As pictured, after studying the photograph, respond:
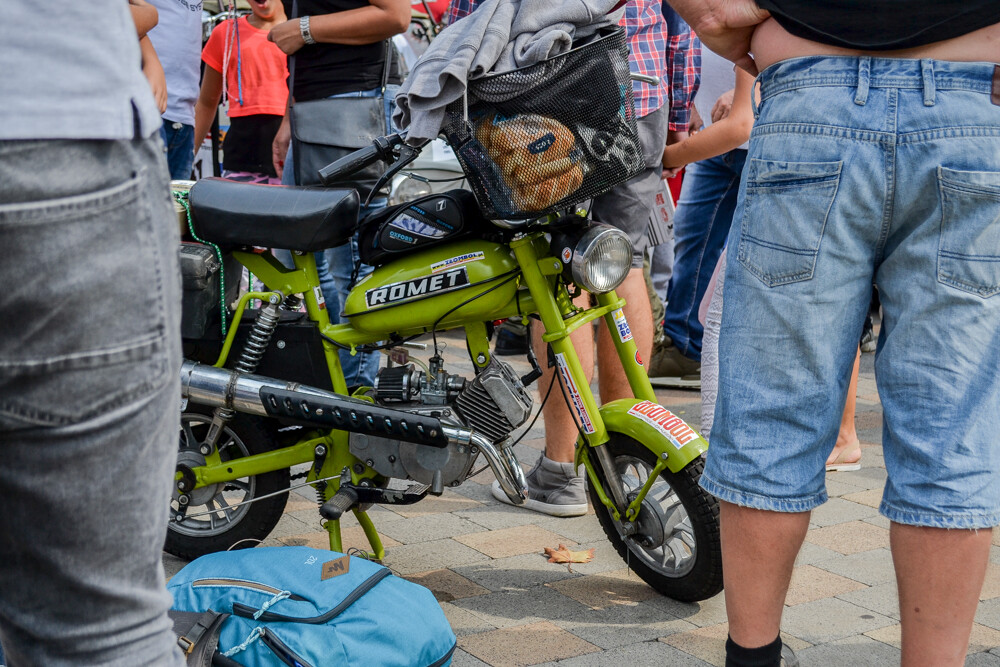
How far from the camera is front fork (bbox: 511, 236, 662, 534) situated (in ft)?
8.77

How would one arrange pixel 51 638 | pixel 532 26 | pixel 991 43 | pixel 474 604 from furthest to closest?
pixel 474 604 < pixel 532 26 < pixel 991 43 < pixel 51 638

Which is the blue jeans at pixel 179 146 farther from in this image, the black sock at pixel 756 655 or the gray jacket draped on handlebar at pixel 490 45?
the black sock at pixel 756 655

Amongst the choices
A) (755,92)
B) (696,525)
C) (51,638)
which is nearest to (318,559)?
(696,525)

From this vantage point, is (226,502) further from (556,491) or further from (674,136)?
(674,136)

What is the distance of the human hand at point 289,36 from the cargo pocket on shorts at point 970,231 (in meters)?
2.51

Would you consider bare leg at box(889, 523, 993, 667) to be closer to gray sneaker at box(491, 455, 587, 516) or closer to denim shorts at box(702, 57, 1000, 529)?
denim shorts at box(702, 57, 1000, 529)

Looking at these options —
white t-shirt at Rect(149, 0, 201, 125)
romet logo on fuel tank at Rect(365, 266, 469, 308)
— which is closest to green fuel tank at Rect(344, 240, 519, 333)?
romet logo on fuel tank at Rect(365, 266, 469, 308)

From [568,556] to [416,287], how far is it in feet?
2.78

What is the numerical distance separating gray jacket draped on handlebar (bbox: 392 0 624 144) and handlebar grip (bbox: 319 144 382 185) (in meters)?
0.16

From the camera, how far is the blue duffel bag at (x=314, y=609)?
→ 2004mm

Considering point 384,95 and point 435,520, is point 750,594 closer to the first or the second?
point 435,520

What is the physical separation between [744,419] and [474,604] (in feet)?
3.55

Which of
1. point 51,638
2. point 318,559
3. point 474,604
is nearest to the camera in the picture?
point 51,638

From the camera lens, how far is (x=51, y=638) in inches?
40.8
